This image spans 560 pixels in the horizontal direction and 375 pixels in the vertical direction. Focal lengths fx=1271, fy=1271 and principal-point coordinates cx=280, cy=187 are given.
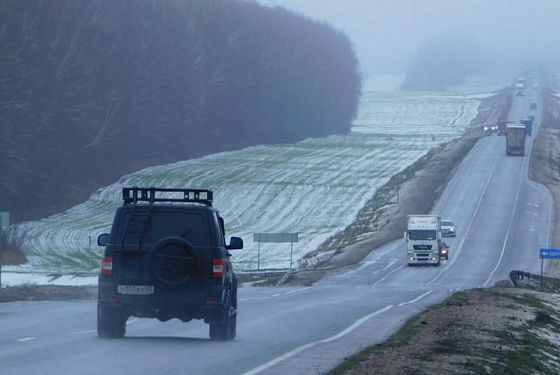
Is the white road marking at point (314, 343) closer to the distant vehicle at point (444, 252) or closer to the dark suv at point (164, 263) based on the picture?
the dark suv at point (164, 263)

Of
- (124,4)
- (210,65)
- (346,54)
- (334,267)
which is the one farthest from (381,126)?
(334,267)

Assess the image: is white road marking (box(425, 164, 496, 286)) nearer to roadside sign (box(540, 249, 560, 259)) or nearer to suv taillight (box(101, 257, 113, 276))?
roadside sign (box(540, 249, 560, 259))

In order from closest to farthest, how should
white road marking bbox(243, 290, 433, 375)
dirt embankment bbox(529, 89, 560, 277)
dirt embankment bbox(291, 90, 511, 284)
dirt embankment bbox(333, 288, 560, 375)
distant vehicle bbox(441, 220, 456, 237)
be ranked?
white road marking bbox(243, 290, 433, 375) → dirt embankment bbox(333, 288, 560, 375) → dirt embankment bbox(291, 90, 511, 284) → dirt embankment bbox(529, 89, 560, 277) → distant vehicle bbox(441, 220, 456, 237)

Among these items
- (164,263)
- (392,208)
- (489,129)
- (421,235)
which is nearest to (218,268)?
(164,263)

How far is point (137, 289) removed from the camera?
62.0 ft

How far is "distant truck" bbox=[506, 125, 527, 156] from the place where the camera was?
111106mm

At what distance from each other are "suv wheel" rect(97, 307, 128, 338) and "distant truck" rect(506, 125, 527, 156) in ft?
308

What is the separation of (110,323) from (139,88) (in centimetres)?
8736

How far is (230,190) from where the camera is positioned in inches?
3590

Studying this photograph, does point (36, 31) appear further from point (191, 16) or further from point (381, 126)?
point (381, 126)

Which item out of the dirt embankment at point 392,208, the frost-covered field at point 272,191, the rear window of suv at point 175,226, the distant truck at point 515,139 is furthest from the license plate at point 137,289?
the distant truck at point 515,139

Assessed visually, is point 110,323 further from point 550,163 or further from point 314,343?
point 550,163

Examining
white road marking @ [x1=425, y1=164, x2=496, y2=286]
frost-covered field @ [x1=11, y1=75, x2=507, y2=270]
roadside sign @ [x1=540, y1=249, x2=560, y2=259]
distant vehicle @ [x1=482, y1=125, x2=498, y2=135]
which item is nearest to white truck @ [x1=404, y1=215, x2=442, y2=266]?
white road marking @ [x1=425, y1=164, x2=496, y2=286]

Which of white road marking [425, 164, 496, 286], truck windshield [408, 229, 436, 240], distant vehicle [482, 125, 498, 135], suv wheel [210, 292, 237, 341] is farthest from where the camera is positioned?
distant vehicle [482, 125, 498, 135]
